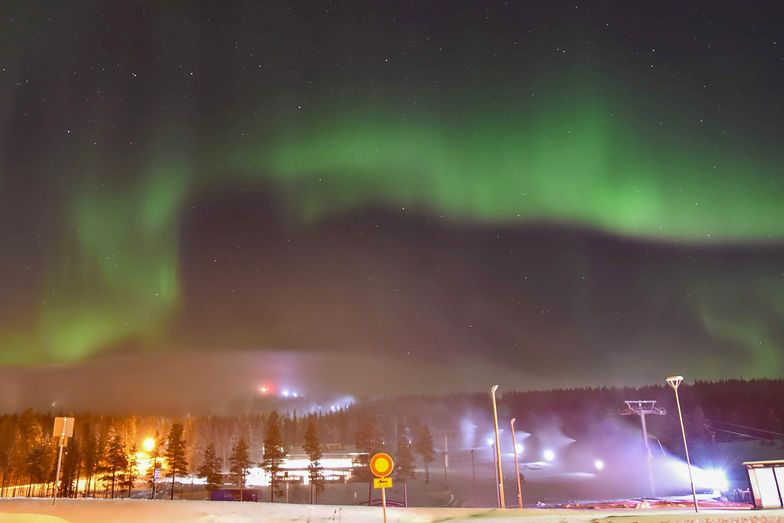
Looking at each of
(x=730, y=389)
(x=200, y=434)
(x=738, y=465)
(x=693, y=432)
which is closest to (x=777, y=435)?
(x=693, y=432)

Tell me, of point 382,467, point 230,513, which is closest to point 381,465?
point 382,467

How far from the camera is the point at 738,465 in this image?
112 metres

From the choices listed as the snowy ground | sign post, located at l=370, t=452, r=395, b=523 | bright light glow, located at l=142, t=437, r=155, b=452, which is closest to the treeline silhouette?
bright light glow, located at l=142, t=437, r=155, b=452

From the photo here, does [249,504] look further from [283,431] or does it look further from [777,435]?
[283,431]

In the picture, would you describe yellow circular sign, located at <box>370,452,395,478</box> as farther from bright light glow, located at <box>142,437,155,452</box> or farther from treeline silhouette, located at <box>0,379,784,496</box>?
bright light glow, located at <box>142,437,155,452</box>

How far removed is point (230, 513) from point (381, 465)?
17.7m

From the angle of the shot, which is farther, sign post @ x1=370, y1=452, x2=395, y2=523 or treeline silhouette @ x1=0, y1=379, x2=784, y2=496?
treeline silhouette @ x1=0, y1=379, x2=784, y2=496

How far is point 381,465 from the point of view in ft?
52.1

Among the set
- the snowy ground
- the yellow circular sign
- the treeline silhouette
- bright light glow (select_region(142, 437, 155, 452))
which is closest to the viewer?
the yellow circular sign

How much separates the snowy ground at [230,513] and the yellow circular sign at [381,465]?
444 inches

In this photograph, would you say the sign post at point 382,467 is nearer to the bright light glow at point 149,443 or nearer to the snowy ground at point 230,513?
the snowy ground at point 230,513

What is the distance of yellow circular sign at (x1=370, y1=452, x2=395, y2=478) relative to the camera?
15633 millimetres

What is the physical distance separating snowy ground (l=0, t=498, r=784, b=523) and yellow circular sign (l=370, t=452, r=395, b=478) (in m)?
11.3

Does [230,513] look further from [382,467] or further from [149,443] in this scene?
[149,443]
